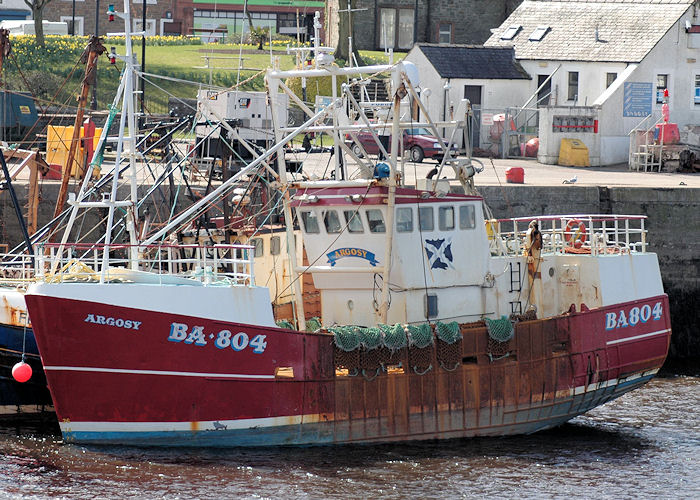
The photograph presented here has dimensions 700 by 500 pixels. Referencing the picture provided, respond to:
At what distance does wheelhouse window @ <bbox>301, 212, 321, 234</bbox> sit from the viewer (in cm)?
1903

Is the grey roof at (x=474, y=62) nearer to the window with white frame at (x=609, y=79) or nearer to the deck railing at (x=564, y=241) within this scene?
the window with white frame at (x=609, y=79)

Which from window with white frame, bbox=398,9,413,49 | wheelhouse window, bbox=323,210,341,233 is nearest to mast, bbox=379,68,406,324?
wheelhouse window, bbox=323,210,341,233

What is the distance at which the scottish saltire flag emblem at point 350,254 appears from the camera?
18.7 m

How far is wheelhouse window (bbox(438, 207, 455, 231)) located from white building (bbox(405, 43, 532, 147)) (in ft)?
65.1

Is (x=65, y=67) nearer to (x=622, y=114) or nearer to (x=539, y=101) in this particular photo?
(x=539, y=101)

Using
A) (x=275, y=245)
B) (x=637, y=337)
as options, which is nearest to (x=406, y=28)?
(x=637, y=337)

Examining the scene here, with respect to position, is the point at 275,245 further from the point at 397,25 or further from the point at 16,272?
the point at 397,25

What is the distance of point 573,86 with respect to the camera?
38.9 metres

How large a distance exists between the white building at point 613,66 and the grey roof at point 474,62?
1.43ft

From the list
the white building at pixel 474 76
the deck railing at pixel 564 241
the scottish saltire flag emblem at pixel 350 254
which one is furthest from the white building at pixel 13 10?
the scottish saltire flag emblem at pixel 350 254

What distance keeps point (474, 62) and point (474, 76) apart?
0.97 meters

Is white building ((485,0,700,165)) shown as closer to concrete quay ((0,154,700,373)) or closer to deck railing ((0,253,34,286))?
concrete quay ((0,154,700,373))

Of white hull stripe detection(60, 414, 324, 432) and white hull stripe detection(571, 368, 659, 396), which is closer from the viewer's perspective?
white hull stripe detection(60, 414, 324, 432)

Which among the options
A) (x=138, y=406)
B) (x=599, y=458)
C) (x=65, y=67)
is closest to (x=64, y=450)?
(x=138, y=406)
